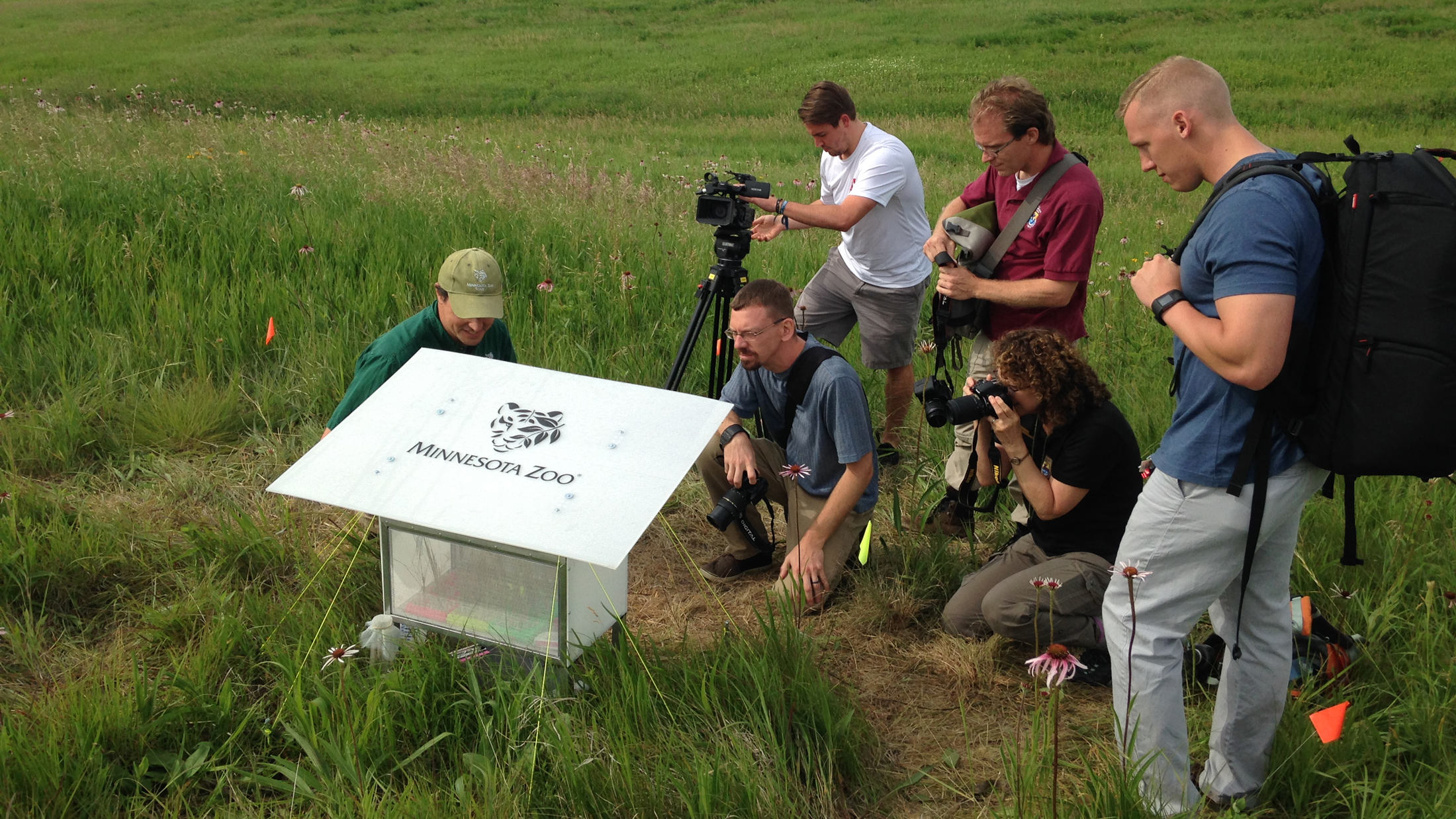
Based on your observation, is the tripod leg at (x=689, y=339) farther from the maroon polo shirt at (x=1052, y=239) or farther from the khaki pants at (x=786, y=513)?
the maroon polo shirt at (x=1052, y=239)

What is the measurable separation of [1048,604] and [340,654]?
Result: 213 centimetres

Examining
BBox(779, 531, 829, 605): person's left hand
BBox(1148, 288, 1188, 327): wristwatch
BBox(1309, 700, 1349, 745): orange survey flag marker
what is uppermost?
BBox(1148, 288, 1188, 327): wristwatch

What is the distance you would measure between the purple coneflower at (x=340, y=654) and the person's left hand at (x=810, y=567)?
1437 millimetres

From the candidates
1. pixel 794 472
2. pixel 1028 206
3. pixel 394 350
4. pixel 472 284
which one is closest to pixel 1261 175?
pixel 1028 206

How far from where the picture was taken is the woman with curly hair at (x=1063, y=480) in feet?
10.3

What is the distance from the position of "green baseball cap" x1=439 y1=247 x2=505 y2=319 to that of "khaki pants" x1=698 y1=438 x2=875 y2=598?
0.94 meters

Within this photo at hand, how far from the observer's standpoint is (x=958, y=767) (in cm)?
280

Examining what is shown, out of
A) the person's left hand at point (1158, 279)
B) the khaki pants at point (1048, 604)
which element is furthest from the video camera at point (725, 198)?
the person's left hand at point (1158, 279)

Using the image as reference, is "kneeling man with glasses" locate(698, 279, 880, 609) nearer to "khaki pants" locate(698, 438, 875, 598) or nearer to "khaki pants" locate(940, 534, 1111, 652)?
"khaki pants" locate(698, 438, 875, 598)

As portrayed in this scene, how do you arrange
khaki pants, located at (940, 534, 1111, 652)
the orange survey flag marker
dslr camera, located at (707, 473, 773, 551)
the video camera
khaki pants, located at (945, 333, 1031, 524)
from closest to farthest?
the orange survey flag marker → khaki pants, located at (940, 534, 1111, 652) → dslr camera, located at (707, 473, 773, 551) → khaki pants, located at (945, 333, 1031, 524) → the video camera

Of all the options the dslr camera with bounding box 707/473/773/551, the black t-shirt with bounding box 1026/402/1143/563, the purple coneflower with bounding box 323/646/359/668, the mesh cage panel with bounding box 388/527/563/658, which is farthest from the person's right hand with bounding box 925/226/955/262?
the purple coneflower with bounding box 323/646/359/668

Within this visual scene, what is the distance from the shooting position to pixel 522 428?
2715 millimetres

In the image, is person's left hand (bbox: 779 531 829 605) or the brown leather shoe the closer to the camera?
person's left hand (bbox: 779 531 829 605)

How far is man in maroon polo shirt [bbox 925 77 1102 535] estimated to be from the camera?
3619mm
